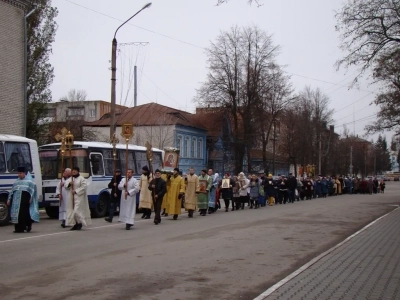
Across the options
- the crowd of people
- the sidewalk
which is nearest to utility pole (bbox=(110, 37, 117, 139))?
the crowd of people

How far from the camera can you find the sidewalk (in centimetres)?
753

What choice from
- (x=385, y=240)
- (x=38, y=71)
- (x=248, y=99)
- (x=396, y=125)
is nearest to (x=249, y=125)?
(x=248, y=99)

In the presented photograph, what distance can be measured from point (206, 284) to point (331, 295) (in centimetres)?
182

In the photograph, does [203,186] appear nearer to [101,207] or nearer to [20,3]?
[101,207]

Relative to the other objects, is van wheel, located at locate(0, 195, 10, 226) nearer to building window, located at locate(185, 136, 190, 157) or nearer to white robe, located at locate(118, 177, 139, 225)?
white robe, located at locate(118, 177, 139, 225)

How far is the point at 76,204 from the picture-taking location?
15.3m

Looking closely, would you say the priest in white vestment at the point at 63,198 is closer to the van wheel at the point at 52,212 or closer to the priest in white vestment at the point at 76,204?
the priest in white vestment at the point at 76,204

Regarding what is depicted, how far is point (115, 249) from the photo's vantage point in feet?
38.3

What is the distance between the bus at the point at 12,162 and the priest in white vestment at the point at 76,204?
3098 millimetres

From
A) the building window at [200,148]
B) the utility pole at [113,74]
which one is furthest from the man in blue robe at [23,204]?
the building window at [200,148]

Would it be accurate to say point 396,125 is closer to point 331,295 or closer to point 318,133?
point 318,133

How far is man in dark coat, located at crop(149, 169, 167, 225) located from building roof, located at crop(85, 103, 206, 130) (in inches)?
1428

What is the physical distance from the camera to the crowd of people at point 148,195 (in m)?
15.0

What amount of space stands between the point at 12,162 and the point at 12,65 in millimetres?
10640
